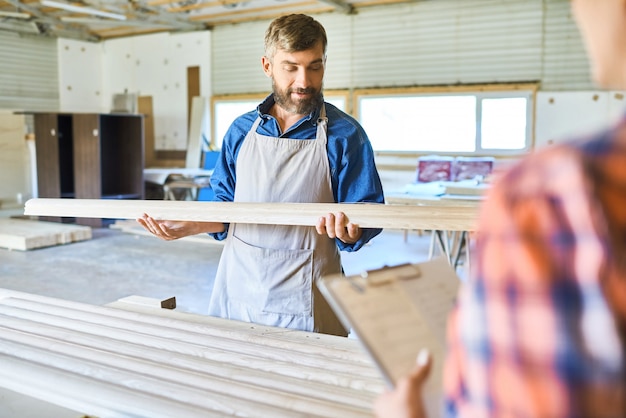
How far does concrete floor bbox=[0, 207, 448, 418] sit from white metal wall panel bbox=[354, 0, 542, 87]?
2691 mm

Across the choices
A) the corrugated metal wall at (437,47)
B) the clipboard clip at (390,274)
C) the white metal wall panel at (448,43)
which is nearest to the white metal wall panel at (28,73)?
the corrugated metal wall at (437,47)

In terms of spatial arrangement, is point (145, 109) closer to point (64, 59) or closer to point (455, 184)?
point (64, 59)

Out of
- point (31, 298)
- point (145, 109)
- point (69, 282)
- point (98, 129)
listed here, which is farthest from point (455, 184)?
point (145, 109)

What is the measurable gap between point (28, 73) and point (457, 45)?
8431 mm

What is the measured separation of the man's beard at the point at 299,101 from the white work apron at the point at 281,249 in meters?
0.06

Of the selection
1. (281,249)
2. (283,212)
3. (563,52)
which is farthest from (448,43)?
(283,212)

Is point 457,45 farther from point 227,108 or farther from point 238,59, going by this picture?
point 227,108

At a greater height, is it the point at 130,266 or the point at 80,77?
the point at 80,77

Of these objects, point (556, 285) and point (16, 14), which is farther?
point (16, 14)

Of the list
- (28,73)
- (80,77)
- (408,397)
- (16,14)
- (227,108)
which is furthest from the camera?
(80,77)

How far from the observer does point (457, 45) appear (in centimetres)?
886

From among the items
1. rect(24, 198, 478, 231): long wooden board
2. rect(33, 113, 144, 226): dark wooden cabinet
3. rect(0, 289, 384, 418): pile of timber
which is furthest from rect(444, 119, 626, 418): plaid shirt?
rect(33, 113, 144, 226): dark wooden cabinet

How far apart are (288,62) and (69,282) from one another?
14.8 feet

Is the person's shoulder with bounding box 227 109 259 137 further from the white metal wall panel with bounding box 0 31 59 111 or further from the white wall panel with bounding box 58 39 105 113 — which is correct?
the white wall panel with bounding box 58 39 105 113
